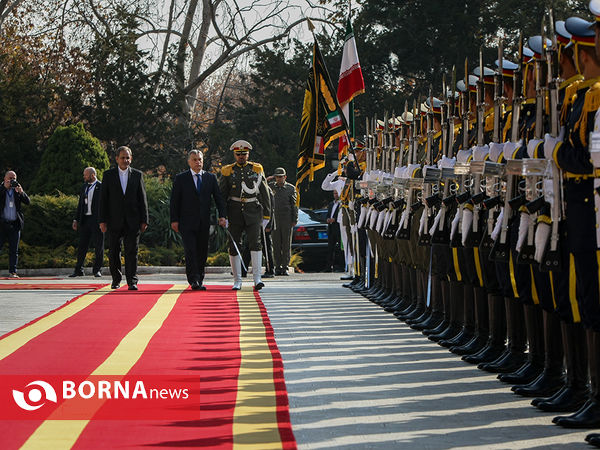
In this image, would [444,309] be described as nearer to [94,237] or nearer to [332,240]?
[94,237]

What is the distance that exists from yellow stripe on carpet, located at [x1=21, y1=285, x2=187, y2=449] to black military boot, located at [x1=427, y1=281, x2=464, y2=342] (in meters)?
2.60

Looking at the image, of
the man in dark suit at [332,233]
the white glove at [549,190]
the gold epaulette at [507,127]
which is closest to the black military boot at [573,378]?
the white glove at [549,190]

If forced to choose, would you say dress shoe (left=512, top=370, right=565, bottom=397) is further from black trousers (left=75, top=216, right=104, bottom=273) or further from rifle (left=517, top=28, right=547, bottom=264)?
black trousers (left=75, top=216, right=104, bottom=273)

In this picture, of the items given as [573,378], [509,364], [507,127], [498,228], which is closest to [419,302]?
[509,364]

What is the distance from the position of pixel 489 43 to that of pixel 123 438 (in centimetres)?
2953

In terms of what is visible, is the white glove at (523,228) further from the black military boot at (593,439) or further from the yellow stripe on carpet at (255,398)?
the yellow stripe on carpet at (255,398)

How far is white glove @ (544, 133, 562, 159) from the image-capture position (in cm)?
692

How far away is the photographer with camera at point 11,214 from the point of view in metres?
21.8

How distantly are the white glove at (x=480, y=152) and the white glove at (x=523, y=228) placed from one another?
1.58 m

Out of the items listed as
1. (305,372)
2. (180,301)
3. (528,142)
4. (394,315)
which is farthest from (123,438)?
(180,301)

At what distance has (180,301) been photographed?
49.3 ft

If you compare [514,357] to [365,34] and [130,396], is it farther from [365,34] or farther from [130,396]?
[365,34]

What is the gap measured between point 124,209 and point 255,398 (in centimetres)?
1001

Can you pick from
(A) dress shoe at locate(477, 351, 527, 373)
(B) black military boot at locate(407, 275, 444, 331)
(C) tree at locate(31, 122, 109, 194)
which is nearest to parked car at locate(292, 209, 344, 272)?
(C) tree at locate(31, 122, 109, 194)
